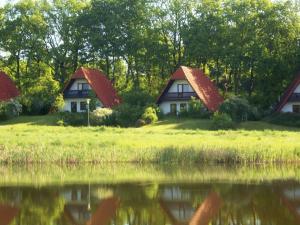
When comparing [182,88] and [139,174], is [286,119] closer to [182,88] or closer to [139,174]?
[182,88]

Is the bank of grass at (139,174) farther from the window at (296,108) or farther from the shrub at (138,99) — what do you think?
the window at (296,108)

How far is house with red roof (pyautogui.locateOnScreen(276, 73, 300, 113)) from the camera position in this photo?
5484 cm

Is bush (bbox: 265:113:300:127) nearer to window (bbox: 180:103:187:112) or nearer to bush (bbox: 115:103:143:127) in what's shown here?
window (bbox: 180:103:187:112)

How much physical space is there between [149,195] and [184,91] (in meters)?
35.9

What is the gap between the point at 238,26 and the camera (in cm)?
6144

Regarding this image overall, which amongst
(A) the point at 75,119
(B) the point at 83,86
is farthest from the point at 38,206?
(B) the point at 83,86

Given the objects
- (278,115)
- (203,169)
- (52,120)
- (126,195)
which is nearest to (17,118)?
(52,120)

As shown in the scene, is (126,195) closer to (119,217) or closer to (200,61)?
(119,217)

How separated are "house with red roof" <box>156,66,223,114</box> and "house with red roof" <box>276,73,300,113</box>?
614 centimetres

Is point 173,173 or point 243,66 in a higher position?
point 243,66

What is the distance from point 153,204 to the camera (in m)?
20.7

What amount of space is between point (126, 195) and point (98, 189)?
2.11m

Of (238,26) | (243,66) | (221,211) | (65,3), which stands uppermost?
(65,3)

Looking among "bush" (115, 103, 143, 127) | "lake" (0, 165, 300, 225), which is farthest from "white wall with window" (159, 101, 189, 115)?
"lake" (0, 165, 300, 225)
